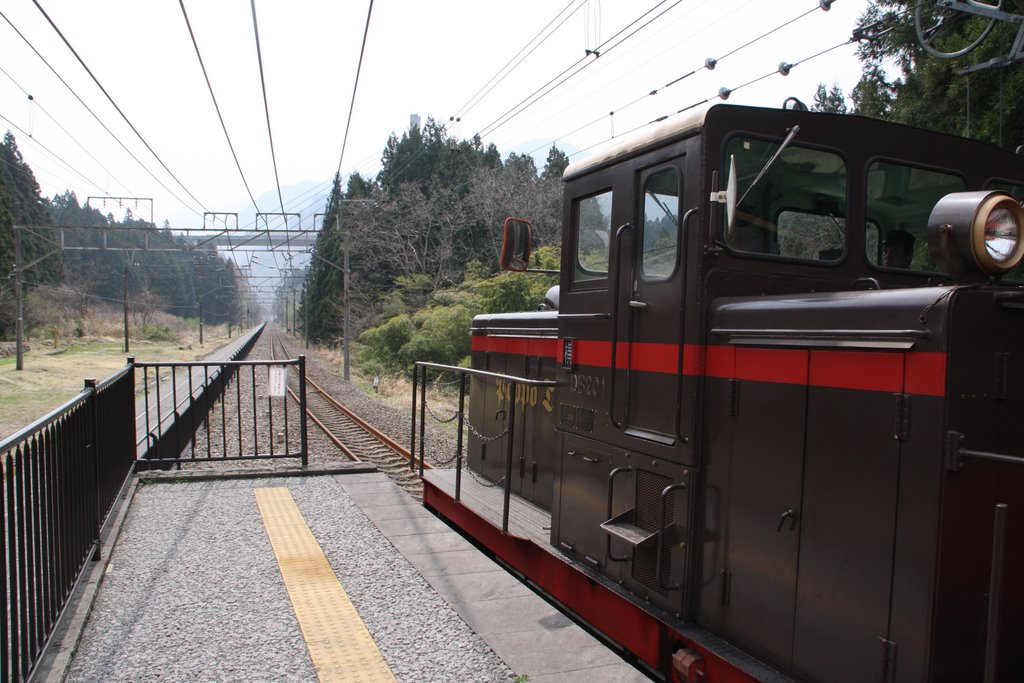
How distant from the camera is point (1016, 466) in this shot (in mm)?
2619

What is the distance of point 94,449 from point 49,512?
60.0 inches

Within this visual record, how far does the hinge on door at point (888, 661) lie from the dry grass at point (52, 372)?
33.7 ft

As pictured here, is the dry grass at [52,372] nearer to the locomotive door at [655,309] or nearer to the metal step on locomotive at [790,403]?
the metal step on locomotive at [790,403]

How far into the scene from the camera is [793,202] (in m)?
3.53

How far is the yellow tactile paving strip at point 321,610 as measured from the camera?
11.9ft

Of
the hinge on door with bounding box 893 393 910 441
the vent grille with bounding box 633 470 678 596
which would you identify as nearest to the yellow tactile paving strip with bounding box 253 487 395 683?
the vent grille with bounding box 633 470 678 596

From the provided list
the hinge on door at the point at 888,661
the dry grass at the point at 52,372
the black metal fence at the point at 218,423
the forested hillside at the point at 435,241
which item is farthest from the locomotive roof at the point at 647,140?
the forested hillside at the point at 435,241

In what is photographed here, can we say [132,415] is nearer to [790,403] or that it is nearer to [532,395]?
[532,395]

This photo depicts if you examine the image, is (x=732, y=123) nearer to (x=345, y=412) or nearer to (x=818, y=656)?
(x=818, y=656)

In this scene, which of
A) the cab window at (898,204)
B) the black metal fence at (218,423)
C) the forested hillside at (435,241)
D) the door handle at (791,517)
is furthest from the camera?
the forested hillside at (435,241)

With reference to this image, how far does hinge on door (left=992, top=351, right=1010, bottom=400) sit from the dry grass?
416 inches

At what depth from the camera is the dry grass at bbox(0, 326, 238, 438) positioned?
18641mm

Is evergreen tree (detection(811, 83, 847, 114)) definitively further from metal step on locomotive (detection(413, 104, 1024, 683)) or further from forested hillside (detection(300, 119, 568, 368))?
metal step on locomotive (detection(413, 104, 1024, 683))

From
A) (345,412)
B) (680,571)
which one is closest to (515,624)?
(680,571)
